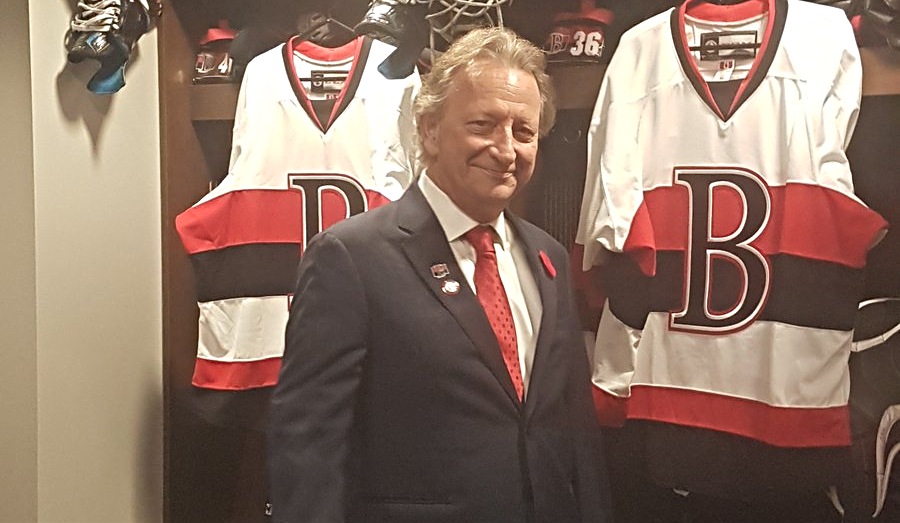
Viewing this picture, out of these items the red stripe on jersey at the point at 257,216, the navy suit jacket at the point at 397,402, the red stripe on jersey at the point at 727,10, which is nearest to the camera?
the navy suit jacket at the point at 397,402

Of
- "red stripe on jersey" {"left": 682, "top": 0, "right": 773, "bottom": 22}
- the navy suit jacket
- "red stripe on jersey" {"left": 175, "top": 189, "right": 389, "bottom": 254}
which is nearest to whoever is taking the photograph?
the navy suit jacket

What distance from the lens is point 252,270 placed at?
1.55 metres

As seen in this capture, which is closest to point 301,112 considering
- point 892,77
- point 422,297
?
point 422,297

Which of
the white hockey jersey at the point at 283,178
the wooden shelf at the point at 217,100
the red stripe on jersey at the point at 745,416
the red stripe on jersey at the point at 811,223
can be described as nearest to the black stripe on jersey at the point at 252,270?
the white hockey jersey at the point at 283,178

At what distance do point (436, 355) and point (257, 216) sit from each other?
17.8 inches

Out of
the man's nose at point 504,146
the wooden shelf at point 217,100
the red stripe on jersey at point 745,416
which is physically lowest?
the red stripe on jersey at point 745,416

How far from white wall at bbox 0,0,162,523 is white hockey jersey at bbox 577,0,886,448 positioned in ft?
2.73

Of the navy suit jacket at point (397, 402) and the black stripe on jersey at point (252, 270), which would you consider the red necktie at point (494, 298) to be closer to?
the navy suit jacket at point (397, 402)

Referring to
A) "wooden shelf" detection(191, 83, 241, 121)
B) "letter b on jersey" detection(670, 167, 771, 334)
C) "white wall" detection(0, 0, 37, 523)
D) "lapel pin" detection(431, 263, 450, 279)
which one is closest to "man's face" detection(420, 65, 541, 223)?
"lapel pin" detection(431, 263, 450, 279)

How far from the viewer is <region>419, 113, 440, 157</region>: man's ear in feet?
4.53

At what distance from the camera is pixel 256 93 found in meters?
1.54

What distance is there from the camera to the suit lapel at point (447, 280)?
132 centimetres

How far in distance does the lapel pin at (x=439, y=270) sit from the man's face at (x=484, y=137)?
100 mm

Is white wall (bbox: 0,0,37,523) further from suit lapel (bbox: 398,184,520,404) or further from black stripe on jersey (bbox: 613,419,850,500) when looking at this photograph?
black stripe on jersey (bbox: 613,419,850,500)
